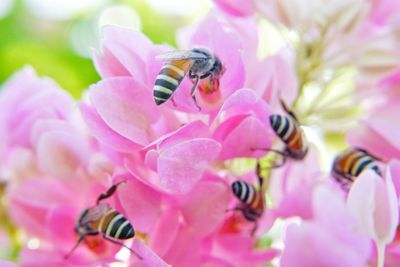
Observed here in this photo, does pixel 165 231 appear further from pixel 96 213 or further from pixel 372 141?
A: pixel 372 141

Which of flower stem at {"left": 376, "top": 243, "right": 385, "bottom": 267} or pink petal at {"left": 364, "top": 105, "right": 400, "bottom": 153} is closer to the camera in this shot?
flower stem at {"left": 376, "top": 243, "right": 385, "bottom": 267}

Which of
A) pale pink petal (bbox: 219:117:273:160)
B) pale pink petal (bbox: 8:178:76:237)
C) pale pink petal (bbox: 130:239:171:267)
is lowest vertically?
pale pink petal (bbox: 130:239:171:267)

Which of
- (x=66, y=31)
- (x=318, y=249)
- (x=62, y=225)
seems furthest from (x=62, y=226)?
(x=66, y=31)

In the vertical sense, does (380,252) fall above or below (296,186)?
below

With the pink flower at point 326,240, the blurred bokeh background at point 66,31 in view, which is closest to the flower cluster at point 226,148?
the pink flower at point 326,240

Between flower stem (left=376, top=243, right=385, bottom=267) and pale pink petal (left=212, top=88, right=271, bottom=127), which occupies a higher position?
pale pink petal (left=212, top=88, right=271, bottom=127)

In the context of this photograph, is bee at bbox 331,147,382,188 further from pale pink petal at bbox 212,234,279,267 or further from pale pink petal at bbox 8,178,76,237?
pale pink petal at bbox 8,178,76,237

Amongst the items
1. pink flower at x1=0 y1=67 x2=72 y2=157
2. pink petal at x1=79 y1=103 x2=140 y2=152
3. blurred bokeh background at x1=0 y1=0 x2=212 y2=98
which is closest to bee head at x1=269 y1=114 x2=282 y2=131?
pink petal at x1=79 y1=103 x2=140 y2=152
